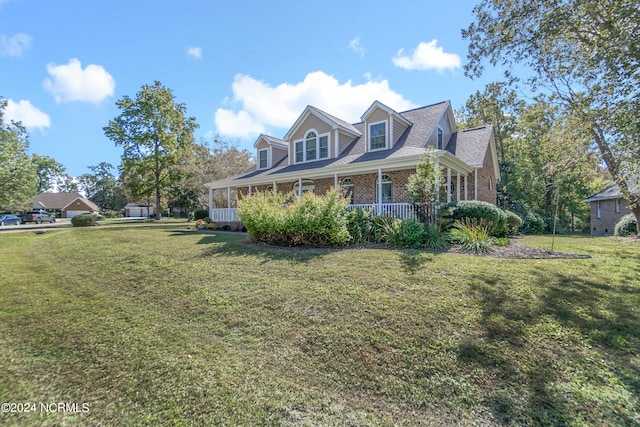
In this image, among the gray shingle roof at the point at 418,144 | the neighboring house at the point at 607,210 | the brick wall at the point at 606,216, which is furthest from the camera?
the brick wall at the point at 606,216

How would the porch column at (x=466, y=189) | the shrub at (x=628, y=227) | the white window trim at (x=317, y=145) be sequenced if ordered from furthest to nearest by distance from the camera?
1. the shrub at (x=628, y=227)
2. the white window trim at (x=317, y=145)
3. the porch column at (x=466, y=189)

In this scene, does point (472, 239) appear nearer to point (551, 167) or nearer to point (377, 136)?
point (551, 167)

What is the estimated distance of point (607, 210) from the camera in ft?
74.5

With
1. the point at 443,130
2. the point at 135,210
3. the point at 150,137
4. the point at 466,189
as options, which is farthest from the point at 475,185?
the point at 135,210

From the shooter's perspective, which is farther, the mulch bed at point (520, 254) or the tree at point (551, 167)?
the tree at point (551, 167)

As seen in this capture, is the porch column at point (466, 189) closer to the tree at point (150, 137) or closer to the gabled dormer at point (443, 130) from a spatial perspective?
the gabled dormer at point (443, 130)

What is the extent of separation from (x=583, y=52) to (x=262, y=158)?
57.4 feet

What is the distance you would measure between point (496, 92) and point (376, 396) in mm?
32729

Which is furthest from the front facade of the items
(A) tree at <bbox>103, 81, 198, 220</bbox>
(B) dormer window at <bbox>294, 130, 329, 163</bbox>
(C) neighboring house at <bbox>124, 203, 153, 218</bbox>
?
(C) neighboring house at <bbox>124, 203, 153, 218</bbox>

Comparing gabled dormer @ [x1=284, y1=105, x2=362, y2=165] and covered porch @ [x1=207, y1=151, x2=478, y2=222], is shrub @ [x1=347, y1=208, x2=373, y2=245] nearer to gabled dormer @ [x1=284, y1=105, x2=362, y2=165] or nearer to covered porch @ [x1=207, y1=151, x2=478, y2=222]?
covered porch @ [x1=207, y1=151, x2=478, y2=222]

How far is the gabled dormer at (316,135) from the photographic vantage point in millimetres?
16609

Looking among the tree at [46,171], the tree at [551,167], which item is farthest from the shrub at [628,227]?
the tree at [46,171]

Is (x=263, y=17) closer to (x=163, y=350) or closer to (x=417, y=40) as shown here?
(x=417, y=40)

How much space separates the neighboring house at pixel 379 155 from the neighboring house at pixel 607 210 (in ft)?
36.1
